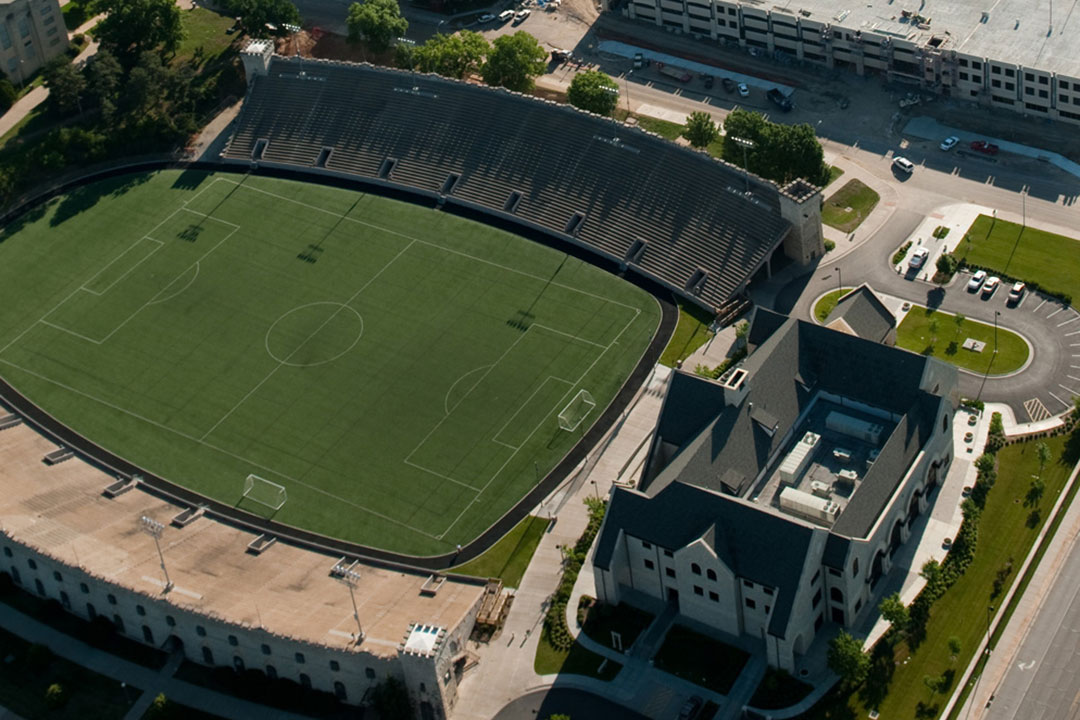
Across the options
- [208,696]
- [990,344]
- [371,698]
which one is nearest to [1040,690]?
[990,344]

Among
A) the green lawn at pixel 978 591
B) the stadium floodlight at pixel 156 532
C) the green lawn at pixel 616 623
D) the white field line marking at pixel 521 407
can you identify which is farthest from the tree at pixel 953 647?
the stadium floodlight at pixel 156 532

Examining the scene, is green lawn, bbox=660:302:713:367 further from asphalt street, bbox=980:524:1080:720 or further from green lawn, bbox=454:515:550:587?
asphalt street, bbox=980:524:1080:720

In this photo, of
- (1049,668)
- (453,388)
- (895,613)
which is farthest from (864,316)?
(453,388)

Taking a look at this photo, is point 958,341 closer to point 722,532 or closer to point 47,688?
point 722,532

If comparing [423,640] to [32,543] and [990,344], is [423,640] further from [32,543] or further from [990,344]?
[990,344]

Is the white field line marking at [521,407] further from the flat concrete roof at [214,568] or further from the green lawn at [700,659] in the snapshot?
the green lawn at [700,659]

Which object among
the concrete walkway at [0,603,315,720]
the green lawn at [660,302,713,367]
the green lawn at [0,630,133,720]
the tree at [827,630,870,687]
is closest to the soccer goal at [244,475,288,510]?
the concrete walkway at [0,603,315,720]

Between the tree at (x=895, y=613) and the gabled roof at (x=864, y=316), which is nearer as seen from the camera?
the tree at (x=895, y=613)
